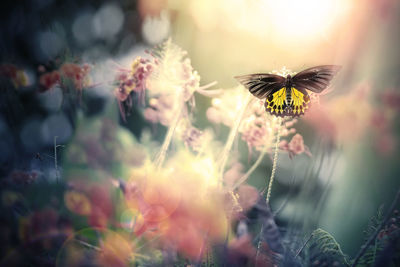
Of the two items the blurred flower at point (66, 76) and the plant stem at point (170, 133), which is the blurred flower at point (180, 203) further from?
the blurred flower at point (66, 76)

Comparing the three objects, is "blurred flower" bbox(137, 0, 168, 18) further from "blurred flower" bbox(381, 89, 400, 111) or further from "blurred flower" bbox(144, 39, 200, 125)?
"blurred flower" bbox(381, 89, 400, 111)

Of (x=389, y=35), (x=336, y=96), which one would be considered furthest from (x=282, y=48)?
(x=389, y=35)

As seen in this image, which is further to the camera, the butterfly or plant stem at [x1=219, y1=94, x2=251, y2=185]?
plant stem at [x1=219, y1=94, x2=251, y2=185]

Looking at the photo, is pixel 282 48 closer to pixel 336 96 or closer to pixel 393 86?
pixel 336 96

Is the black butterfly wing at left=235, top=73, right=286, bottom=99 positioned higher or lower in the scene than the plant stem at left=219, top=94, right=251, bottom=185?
higher

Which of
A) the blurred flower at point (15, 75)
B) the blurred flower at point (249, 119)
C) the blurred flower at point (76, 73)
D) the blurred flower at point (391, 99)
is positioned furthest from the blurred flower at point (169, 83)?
the blurred flower at point (391, 99)

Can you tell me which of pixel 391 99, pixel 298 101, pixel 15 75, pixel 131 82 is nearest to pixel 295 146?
pixel 298 101

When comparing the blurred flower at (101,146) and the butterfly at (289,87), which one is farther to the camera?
the blurred flower at (101,146)

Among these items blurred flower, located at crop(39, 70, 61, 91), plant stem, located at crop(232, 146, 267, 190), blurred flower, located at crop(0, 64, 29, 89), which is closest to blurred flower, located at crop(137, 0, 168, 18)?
blurred flower, located at crop(39, 70, 61, 91)

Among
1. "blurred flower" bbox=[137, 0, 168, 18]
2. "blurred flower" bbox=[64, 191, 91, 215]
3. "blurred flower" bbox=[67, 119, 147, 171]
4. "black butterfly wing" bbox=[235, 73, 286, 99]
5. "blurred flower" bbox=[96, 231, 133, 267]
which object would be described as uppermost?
"blurred flower" bbox=[137, 0, 168, 18]
